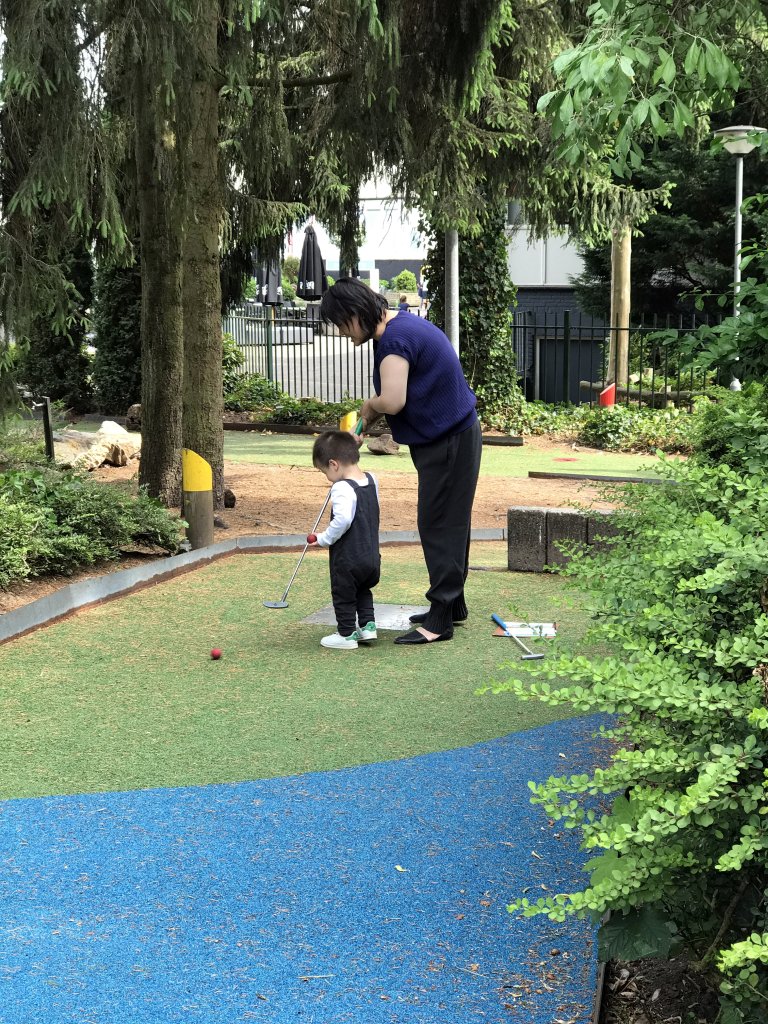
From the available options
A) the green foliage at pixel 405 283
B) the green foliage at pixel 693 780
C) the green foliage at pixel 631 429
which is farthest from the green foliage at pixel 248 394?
the green foliage at pixel 405 283

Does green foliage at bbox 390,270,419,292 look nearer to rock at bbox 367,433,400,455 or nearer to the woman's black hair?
rock at bbox 367,433,400,455

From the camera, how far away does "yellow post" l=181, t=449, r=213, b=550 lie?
26.0ft

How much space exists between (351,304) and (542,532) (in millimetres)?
2536

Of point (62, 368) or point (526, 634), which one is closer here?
point (526, 634)

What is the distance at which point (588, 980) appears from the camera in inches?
112

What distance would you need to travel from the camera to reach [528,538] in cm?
756

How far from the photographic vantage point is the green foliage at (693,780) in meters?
2.18

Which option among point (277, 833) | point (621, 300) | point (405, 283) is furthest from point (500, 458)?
point (405, 283)

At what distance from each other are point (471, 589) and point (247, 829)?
354cm

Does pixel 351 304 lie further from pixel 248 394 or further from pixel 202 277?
pixel 248 394

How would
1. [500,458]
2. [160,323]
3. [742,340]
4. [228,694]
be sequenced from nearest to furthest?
[742,340] → [228,694] → [160,323] → [500,458]

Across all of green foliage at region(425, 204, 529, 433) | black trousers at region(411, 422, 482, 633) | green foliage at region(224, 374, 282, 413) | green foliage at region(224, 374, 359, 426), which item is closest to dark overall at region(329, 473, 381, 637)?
black trousers at region(411, 422, 482, 633)

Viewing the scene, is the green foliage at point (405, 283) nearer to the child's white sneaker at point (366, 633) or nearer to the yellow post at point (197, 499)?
the yellow post at point (197, 499)

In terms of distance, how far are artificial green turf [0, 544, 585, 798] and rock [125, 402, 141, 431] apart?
10.5m
